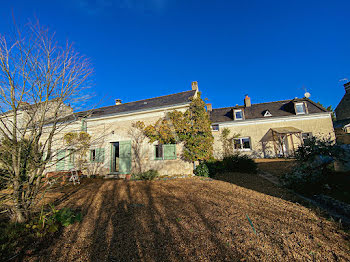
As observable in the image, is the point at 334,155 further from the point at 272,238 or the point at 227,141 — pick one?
the point at 227,141

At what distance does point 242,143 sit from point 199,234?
48.8ft

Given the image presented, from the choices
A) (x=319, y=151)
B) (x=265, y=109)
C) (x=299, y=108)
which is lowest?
(x=319, y=151)

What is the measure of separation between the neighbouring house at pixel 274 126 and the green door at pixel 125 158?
9.87m

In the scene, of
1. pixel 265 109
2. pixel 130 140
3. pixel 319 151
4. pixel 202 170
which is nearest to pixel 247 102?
pixel 265 109

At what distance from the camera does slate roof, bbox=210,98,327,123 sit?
1573 cm

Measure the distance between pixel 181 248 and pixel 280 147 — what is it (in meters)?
16.1

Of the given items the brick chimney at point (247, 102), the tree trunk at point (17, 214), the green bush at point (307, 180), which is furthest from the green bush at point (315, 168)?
the brick chimney at point (247, 102)

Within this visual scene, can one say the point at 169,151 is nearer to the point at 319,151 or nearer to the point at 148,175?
the point at 148,175

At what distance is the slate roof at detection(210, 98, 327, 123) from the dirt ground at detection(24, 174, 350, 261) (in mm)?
13370

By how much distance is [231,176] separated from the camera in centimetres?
826

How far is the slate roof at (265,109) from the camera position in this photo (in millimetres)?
15734

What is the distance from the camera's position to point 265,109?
55.5 feet

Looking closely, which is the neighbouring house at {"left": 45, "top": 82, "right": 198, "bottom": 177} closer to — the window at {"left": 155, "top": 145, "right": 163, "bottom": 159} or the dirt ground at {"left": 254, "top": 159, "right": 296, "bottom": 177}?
the window at {"left": 155, "top": 145, "right": 163, "bottom": 159}

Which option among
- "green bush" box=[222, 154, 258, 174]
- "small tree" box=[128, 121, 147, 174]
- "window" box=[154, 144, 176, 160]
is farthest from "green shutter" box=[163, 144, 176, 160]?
"green bush" box=[222, 154, 258, 174]
